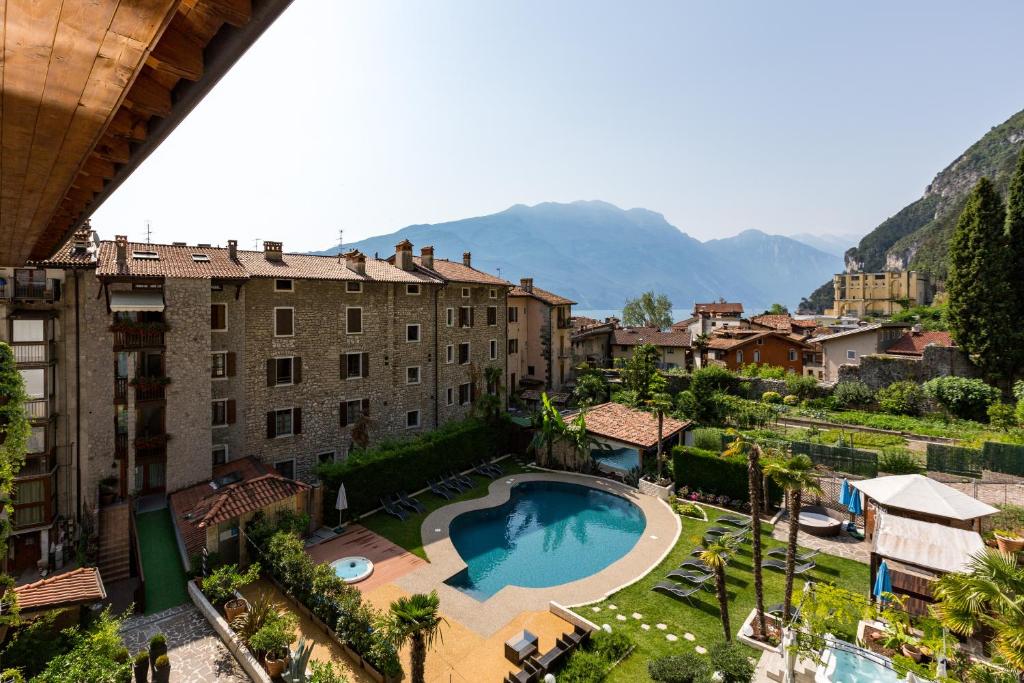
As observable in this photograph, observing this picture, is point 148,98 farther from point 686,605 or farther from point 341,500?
point 341,500

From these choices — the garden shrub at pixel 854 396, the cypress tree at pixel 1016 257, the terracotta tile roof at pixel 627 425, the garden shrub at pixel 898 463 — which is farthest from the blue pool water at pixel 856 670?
the cypress tree at pixel 1016 257

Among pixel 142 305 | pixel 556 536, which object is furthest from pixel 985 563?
pixel 142 305

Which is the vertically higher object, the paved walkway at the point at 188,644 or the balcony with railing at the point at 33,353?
the balcony with railing at the point at 33,353

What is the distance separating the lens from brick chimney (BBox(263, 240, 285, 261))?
2689cm

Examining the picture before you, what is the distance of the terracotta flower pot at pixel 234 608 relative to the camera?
14.9 meters

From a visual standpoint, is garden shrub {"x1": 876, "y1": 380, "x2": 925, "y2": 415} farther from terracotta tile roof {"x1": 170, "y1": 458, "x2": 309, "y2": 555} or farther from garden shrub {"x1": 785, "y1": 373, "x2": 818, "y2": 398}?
terracotta tile roof {"x1": 170, "y1": 458, "x2": 309, "y2": 555}

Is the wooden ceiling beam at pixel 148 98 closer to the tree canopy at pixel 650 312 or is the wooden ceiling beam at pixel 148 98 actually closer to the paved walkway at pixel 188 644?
the paved walkway at pixel 188 644

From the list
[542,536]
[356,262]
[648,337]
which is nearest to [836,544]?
[542,536]

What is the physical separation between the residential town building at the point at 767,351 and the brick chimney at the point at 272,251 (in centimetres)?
4237

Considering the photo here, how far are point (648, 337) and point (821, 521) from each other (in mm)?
39518

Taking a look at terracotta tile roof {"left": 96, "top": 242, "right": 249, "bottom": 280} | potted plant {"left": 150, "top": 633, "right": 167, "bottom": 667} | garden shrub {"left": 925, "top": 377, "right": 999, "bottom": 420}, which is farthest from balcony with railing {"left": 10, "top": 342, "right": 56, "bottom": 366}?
garden shrub {"left": 925, "top": 377, "right": 999, "bottom": 420}

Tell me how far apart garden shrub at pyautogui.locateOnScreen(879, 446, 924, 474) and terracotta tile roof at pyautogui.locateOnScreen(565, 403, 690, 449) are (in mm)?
9733

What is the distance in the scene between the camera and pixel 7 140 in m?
3.24

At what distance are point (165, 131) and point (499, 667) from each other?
1451 centimetres
